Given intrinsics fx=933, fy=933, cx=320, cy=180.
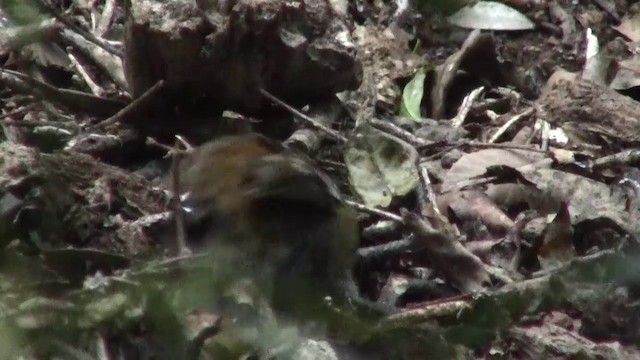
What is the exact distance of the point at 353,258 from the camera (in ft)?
5.84

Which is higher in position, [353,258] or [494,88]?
[353,258]

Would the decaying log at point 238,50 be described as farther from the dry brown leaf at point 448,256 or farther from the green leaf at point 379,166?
the dry brown leaf at point 448,256

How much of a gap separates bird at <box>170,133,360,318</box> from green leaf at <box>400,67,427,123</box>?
892mm

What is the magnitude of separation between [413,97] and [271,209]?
3.86 ft

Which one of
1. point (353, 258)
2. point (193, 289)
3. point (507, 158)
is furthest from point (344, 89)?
point (193, 289)

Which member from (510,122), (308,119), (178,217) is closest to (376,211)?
(308,119)

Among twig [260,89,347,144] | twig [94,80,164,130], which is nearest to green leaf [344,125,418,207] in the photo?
twig [260,89,347,144]

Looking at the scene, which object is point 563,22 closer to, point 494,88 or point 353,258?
point 494,88

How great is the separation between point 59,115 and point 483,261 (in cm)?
103

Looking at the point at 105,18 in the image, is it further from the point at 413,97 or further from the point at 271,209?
the point at 271,209

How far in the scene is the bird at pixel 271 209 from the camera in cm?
152

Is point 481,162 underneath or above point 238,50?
underneath

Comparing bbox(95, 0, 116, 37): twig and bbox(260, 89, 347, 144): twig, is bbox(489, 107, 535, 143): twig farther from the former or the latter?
bbox(95, 0, 116, 37): twig

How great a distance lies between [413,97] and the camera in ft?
8.75
